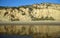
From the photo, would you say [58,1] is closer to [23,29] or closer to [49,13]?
[49,13]

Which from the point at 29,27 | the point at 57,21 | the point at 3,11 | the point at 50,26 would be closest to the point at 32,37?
the point at 29,27

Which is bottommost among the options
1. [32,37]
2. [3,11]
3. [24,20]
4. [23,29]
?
[32,37]

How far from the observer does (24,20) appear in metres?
1.59

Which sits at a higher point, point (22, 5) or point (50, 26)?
point (22, 5)

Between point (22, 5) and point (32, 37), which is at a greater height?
point (22, 5)

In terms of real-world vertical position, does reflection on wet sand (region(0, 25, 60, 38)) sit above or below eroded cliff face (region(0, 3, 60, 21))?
below

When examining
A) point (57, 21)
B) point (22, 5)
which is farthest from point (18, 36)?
point (57, 21)

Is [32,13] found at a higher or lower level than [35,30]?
higher

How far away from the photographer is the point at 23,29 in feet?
5.21

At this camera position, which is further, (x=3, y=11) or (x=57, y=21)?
(x=3, y=11)

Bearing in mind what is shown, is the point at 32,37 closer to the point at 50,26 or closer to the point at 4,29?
the point at 50,26

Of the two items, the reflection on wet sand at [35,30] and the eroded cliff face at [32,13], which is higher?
the eroded cliff face at [32,13]

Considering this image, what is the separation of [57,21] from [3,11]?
2.21ft

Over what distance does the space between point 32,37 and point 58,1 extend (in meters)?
0.53
